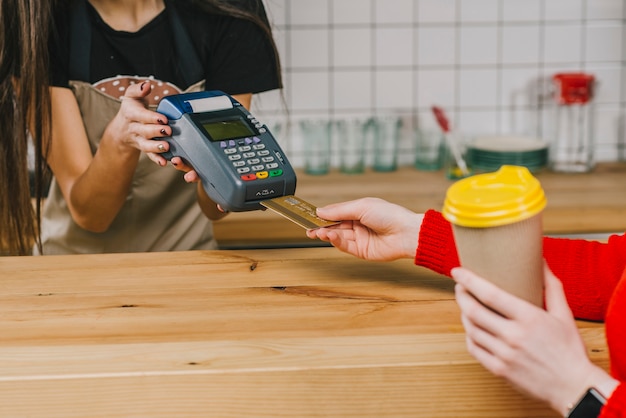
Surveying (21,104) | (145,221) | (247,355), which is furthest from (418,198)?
(247,355)

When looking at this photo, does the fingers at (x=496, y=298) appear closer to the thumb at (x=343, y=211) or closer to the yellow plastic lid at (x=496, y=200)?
the yellow plastic lid at (x=496, y=200)

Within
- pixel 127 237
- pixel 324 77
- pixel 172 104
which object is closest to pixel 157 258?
pixel 172 104

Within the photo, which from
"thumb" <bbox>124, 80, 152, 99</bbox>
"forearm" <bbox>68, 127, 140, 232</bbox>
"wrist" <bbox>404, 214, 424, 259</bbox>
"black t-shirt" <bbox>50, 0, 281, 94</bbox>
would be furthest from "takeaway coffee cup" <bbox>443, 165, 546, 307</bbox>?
"black t-shirt" <bbox>50, 0, 281, 94</bbox>

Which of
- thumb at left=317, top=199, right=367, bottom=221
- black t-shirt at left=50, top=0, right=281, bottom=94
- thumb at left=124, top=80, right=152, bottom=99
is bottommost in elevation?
thumb at left=317, top=199, right=367, bottom=221

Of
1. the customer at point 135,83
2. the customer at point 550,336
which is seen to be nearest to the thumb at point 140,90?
the customer at point 135,83

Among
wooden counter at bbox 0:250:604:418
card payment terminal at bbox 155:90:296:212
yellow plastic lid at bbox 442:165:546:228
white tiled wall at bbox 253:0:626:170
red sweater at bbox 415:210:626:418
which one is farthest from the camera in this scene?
white tiled wall at bbox 253:0:626:170

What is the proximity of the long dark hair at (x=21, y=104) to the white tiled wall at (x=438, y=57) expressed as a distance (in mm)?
1107

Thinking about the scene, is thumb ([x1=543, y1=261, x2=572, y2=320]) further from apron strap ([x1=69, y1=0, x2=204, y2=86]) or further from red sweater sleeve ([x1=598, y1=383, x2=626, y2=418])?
apron strap ([x1=69, y1=0, x2=204, y2=86])

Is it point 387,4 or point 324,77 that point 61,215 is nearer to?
point 324,77

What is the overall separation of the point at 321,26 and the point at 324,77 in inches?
6.0

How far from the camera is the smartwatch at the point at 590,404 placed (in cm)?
68

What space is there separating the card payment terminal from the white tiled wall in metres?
1.42

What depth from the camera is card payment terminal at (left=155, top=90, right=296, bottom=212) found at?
41.0 inches

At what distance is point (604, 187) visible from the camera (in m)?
2.30
